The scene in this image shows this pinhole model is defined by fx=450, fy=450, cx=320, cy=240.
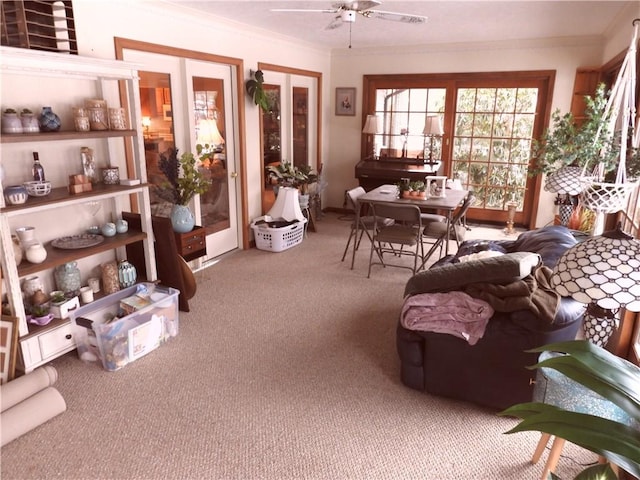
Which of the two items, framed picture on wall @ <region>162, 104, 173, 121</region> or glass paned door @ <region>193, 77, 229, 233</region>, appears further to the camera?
glass paned door @ <region>193, 77, 229, 233</region>

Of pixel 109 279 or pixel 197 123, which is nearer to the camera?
pixel 109 279

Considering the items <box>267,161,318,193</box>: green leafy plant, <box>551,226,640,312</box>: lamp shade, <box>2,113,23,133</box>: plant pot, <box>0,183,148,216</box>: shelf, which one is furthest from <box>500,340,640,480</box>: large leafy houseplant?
<box>267,161,318,193</box>: green leafy plant

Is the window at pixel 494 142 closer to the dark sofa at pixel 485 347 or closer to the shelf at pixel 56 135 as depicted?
the dark sofa at pixel 485 347

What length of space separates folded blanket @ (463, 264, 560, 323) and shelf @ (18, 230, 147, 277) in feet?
7.61

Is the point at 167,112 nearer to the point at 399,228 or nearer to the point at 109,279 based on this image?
the point at 109,279

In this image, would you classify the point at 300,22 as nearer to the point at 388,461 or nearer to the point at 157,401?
the point at 157,401

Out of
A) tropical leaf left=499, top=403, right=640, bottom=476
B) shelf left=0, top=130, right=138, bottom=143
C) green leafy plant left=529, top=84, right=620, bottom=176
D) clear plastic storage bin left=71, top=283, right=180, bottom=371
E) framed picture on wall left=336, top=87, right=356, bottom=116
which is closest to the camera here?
tropical leaf left=499, top=403, right=640, bottom=476

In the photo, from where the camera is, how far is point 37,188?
2.73 meters

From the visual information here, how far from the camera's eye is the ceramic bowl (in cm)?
251

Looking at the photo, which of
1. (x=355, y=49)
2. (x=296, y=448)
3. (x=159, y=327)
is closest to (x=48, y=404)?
(x=159, y=327)

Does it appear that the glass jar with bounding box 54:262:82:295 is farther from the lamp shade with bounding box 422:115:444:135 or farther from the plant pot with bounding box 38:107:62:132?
the lamp shade with bounding box 422:115:444:135

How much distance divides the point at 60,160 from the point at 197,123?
1.53 m

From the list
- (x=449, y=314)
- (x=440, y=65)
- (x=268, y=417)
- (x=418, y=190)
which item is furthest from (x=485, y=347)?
(x=440, y=65)

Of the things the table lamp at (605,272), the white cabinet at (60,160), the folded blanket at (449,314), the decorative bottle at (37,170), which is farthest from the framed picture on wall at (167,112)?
the table lamp at (605,272)
